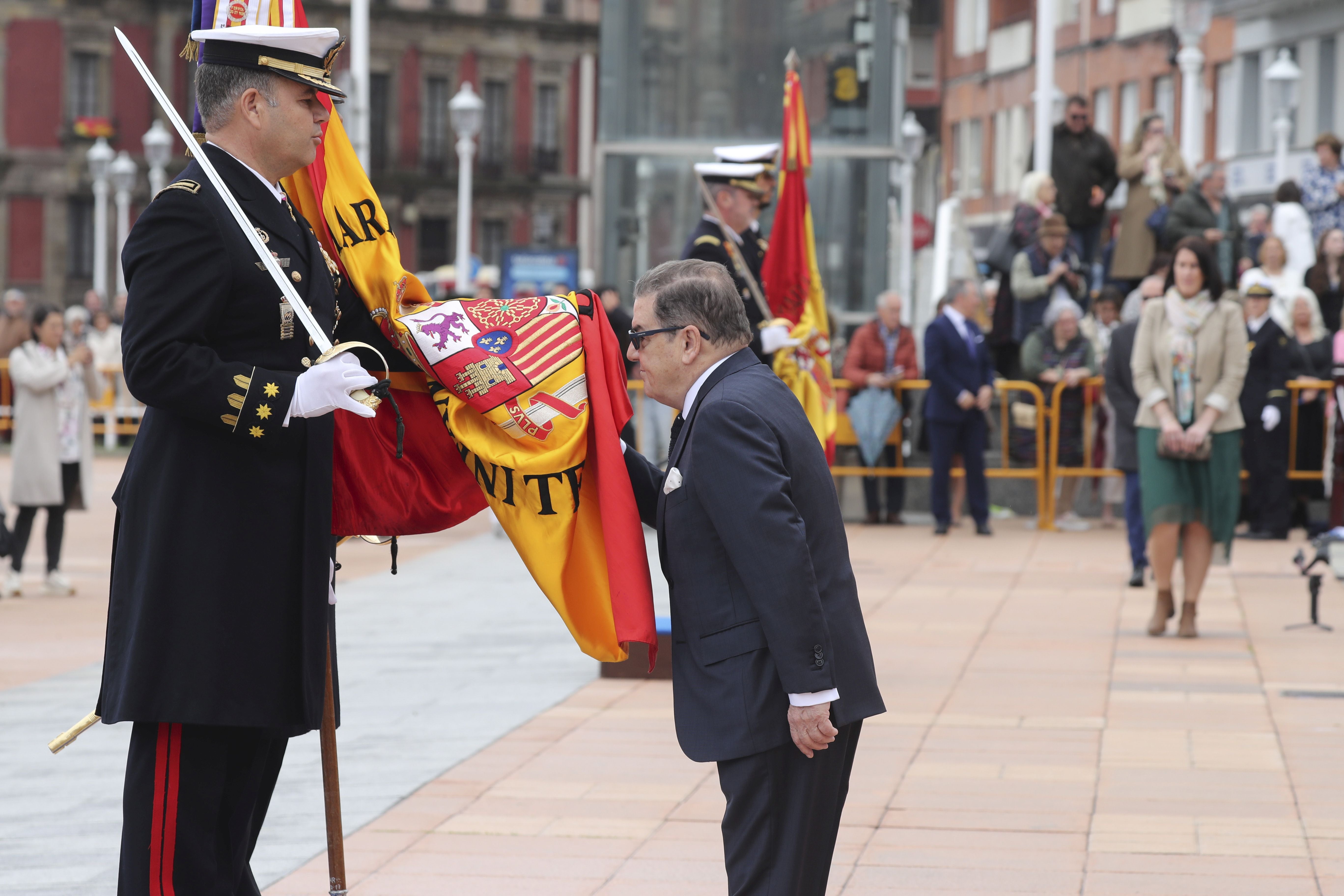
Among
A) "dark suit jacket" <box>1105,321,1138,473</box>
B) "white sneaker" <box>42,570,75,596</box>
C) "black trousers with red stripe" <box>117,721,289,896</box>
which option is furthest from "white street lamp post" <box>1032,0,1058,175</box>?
"black trousers with red stripe" <box>117,721,289,896</box>

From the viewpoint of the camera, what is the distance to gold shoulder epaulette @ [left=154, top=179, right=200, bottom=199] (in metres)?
3.66

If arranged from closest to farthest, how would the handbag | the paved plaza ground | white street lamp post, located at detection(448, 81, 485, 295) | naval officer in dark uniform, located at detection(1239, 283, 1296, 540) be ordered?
the paved plaza ground, the handbag, naval officer in dark uniform, located at detection(1239, 283, 1296, 540), white street lamp post, located at detection(448, 81, 485, 295)

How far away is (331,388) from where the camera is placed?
3.57m

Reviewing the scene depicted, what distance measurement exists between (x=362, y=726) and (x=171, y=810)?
3.94 meters

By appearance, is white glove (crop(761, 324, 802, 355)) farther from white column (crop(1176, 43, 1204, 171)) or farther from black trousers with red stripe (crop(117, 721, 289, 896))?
white column (crop(1176, 43, 1204, 171))

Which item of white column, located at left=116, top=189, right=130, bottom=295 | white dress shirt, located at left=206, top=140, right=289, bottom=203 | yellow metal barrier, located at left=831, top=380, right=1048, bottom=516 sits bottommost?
yellow metal barrier, located at left=831, top=380, right=1048, bottom=516

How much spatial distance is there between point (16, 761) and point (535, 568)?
3551 mm

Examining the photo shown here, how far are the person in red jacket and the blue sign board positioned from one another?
50.5 feet

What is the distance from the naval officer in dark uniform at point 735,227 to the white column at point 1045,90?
476 inches

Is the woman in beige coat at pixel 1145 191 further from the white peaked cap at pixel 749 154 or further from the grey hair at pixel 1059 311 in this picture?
the white peaked cap at pixel 749 154

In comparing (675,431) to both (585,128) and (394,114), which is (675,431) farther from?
(585,128)

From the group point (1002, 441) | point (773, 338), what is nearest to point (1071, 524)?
point (1002, 441)

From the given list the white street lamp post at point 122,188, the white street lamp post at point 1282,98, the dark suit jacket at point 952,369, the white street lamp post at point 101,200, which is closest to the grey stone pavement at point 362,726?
the dark suit jacket at point 952,369

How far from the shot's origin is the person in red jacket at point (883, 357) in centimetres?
1644
